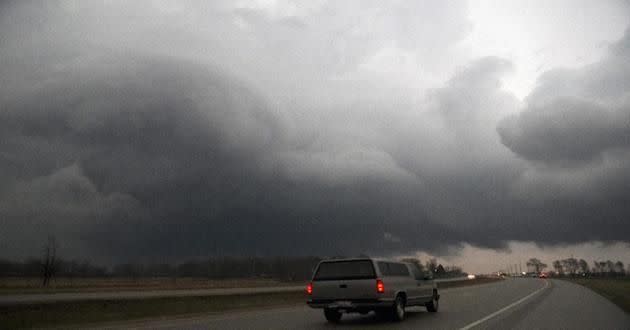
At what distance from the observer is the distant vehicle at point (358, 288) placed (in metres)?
16.6

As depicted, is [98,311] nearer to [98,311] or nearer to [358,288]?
[98,311]

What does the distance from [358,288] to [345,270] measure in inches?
37.1

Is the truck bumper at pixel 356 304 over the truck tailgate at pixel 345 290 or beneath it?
beneath

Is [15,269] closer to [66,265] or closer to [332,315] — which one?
[66,265]

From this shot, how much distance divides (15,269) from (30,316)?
5647 inches

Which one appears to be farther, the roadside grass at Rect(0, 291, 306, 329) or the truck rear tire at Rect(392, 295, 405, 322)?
the roadside grass at Rect(0, 291, 306, 329)

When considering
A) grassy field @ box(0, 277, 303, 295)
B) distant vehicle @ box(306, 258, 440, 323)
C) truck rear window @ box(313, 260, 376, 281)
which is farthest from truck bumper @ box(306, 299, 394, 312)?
grassy field @ box(0, 277, 303, 295)

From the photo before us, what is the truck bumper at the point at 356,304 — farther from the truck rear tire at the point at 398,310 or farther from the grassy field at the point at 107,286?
the grassy field at the point at 107,286

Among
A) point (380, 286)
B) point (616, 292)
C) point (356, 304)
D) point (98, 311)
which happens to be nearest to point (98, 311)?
point (98, 311)

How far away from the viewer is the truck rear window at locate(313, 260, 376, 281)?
17.1m

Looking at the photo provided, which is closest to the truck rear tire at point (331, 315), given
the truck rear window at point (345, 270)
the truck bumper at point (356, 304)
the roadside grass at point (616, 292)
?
the truck bumper at point (356, 304)

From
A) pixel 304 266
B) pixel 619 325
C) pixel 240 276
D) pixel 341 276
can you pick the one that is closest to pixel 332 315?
pixel 341 276

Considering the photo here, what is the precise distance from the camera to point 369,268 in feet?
56.1

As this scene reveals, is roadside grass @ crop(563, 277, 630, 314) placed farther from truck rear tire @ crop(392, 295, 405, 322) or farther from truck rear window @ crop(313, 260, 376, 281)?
truck rear window @ crop(313, 260, 376, 281)
